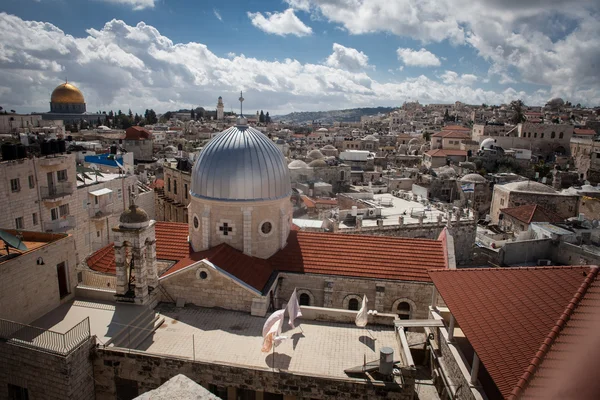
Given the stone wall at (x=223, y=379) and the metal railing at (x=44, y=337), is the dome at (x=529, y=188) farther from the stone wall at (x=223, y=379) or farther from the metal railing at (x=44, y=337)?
the metal railing at (x=44, y=337)

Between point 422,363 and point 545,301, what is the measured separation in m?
7.95

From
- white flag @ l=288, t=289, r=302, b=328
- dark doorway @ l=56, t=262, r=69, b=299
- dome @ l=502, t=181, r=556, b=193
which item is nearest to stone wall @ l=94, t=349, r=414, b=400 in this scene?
white flag @ l=288, t=289, r=302, b=328

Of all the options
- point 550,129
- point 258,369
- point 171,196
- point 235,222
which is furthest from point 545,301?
point 550,129

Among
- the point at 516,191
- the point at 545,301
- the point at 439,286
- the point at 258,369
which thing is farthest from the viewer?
the point at 516,191

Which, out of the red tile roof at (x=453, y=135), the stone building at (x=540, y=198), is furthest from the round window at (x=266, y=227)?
the red tile roof at (x=453, y=135)

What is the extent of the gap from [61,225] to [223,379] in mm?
17272

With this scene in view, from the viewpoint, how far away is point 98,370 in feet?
43.8

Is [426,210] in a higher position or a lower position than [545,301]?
lower

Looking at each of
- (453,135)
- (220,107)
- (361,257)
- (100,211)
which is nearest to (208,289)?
(361,257)

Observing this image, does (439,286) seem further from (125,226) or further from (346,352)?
(125,226)

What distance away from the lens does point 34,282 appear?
46.4 ft

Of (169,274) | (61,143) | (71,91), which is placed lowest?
(169,274)

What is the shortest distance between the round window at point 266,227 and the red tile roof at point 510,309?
830cm

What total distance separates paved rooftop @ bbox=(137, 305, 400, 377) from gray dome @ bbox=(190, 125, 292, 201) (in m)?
5.27
